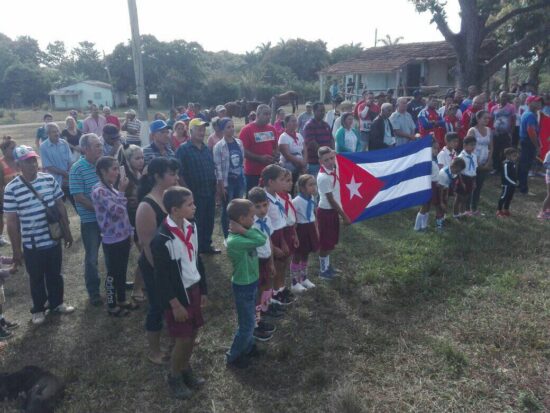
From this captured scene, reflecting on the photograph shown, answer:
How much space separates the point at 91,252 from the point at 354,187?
352 cm

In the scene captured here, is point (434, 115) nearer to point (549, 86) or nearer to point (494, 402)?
point (494, 402)

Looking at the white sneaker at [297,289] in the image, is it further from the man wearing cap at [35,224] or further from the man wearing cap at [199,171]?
the man wearing cap at [35,224]

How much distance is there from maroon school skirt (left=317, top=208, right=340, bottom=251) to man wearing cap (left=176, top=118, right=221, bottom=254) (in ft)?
5.60

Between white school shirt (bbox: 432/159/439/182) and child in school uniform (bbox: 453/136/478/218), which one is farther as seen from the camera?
child in school uniform (bbox: 453/136/478/218)

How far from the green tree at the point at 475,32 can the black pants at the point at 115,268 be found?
64.5 ft

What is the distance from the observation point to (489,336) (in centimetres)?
442

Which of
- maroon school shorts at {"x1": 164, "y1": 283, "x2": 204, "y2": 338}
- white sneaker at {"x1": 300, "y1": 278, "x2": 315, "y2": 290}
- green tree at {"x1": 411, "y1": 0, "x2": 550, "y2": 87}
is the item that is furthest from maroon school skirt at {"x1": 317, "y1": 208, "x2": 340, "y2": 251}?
green tree at {"x1": 411, "y1": 0, "x2": 550, "y2": 87}

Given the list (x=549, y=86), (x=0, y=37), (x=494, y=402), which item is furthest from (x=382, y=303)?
(x=0, y=37)

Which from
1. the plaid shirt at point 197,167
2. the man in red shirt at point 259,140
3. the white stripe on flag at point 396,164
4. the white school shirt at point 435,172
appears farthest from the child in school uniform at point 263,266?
the white school shirt at point 435,172

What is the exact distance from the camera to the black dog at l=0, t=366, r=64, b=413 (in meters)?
3.56

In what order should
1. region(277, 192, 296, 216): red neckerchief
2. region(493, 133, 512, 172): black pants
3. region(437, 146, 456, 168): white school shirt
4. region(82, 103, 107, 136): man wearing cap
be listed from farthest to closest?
region(493, 133, 512, 172): black pants, region(82, 103, 107, 136): man wearing cap, region(437, 146, 456, 168): white school shirt, region(277, 192, 296, 216): red neckerchief

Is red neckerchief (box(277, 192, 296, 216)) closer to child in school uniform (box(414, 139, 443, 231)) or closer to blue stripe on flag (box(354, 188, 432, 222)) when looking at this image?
blue stripe on flag (box(354, 188, 432, 222))

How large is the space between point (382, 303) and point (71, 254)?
16.4 feet

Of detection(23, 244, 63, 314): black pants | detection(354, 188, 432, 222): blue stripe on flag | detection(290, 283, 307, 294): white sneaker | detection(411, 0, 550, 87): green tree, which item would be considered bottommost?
detection(290, 283, 307, 294): white sneaker
